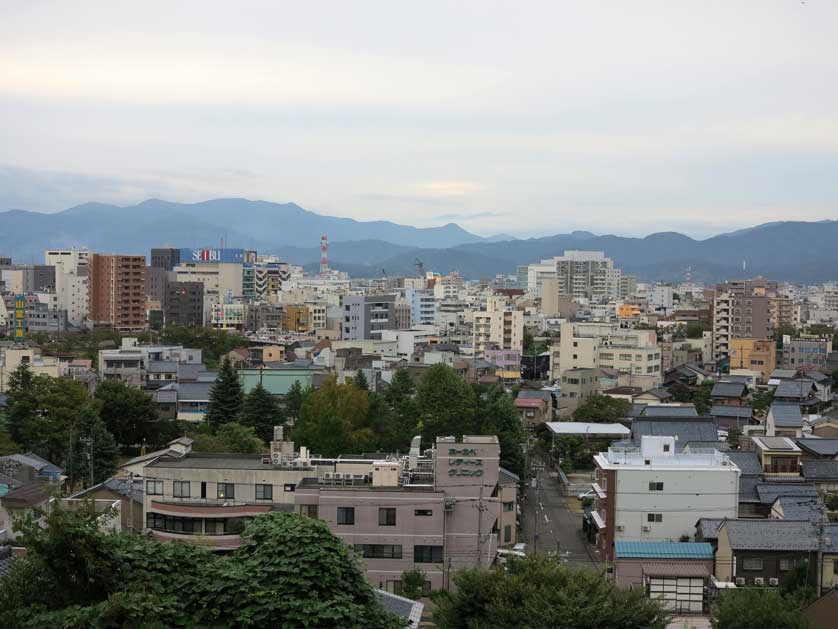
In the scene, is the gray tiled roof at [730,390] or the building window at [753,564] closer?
the building window at [753,564]

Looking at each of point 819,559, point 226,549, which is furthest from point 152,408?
point 819,559

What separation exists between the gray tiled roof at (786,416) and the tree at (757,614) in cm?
1372

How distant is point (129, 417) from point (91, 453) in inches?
163

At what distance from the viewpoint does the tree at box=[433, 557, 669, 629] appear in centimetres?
873

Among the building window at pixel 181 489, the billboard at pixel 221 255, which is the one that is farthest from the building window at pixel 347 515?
the billboard at pixel 221 255

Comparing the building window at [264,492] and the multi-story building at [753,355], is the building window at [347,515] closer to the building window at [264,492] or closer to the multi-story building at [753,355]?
the building window at [264,492]

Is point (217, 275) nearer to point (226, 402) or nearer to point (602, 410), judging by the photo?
point (602, 410)

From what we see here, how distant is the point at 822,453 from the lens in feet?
61.1

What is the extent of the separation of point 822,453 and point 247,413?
10.9m

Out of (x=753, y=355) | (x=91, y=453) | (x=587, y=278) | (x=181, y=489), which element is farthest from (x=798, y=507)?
(x=587, y=278)

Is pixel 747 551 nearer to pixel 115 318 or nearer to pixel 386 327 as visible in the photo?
pixel 386 327

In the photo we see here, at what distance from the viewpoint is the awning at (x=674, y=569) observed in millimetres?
12266

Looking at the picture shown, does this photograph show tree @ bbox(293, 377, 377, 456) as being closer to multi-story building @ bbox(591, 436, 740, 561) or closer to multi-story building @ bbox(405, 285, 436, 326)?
multi-story building @ bbox(591, 436, 740, 561)

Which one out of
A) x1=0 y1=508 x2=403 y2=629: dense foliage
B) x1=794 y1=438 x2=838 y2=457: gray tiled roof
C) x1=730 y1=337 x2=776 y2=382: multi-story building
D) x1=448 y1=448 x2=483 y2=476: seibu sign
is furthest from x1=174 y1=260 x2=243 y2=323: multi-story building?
x1=0 y1=508 x2=403 y2=629: dense foliage
